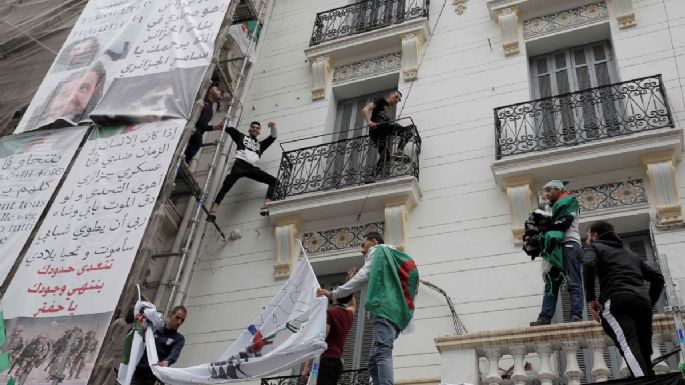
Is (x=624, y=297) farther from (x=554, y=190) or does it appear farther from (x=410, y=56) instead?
(x=410, y=56)

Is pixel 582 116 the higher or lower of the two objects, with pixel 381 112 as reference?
lower

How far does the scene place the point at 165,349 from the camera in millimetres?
7496

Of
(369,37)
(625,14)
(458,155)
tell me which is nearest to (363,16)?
(369,37)

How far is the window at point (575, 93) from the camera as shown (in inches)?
354

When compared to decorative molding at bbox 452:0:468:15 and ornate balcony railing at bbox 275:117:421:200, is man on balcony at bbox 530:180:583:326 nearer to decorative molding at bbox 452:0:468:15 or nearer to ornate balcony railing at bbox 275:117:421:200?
ornate balcony railing at bbox 275:117:421:200

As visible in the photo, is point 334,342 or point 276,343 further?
point 276,343

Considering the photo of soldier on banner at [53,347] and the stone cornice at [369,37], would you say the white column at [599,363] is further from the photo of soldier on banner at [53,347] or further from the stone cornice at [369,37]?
the stone cornice at [369,37]

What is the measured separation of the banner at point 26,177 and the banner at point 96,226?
0.26m

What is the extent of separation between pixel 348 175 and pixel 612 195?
11.1 feet

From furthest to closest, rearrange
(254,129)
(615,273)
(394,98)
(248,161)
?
(254,129)
(248,161)
(394,98)
(615,273)

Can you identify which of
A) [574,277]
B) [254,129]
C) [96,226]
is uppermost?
[254,129]

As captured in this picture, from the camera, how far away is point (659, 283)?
19.1 feet

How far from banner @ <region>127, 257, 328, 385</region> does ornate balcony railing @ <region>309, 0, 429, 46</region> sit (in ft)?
18.8

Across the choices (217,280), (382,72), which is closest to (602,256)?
(217,280)
